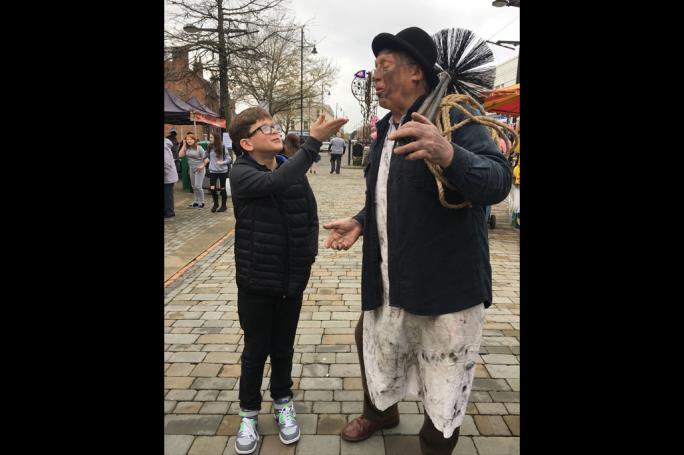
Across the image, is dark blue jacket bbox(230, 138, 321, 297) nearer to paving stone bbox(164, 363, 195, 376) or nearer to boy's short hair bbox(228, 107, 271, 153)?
boy's short hair bbox(228, 107, 271, 153)

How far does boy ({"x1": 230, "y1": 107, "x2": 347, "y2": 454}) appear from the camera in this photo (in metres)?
2.09

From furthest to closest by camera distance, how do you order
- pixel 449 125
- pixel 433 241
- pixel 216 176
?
pixel 216 176, pixel 433 241, pixel 449 125

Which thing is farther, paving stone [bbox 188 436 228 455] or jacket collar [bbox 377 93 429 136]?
paving stone [bbox 188 436 228 455]

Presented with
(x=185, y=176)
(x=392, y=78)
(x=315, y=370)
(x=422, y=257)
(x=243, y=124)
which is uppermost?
(x=185, y=176)

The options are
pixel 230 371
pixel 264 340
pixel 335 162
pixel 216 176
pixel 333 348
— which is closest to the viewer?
pixel 264 340

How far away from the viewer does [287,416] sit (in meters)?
2.49

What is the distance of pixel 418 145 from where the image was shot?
4.85 ft

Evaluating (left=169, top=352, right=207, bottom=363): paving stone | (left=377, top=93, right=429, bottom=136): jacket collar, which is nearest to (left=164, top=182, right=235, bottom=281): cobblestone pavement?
(left=169, top=352, right=207, bottom=363): paving stone

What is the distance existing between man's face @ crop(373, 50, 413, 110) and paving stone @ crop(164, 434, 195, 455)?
214 centimetres

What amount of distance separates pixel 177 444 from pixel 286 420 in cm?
62

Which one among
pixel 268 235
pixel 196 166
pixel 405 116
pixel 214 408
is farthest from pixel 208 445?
pixel 196 166

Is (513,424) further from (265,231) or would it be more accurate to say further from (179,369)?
(179,369)

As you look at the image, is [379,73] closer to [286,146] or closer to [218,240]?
[286,146]
